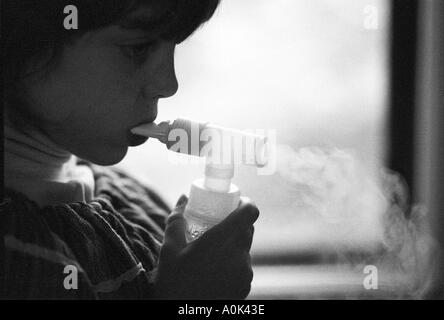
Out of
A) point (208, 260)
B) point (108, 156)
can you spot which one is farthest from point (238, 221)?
point (108, 156)

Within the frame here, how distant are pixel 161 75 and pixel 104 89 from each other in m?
0.06

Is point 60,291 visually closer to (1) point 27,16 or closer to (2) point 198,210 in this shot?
(2) point 198,210

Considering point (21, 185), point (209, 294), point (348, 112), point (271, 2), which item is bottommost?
point (209, 294)

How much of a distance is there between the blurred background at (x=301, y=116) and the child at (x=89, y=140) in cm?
8

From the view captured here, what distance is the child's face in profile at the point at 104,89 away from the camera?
58 cm

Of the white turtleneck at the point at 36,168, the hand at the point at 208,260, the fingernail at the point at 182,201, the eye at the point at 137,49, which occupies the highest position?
the eye at the point at 137,49

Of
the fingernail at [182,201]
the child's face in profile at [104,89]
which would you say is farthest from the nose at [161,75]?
the fingernail at [182,201]

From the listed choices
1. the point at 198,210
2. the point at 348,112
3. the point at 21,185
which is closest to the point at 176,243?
the point at 198,210

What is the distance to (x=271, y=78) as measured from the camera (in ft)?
2.43

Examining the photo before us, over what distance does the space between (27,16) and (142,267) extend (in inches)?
11.0

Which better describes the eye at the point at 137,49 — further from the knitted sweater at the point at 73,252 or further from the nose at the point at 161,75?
the knitted sweater at the point at 73,252

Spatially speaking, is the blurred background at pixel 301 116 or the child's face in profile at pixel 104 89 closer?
the child's face in profile at pixel 104 89

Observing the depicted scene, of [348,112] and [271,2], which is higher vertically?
[271,2]

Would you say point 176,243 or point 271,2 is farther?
point 271,2
